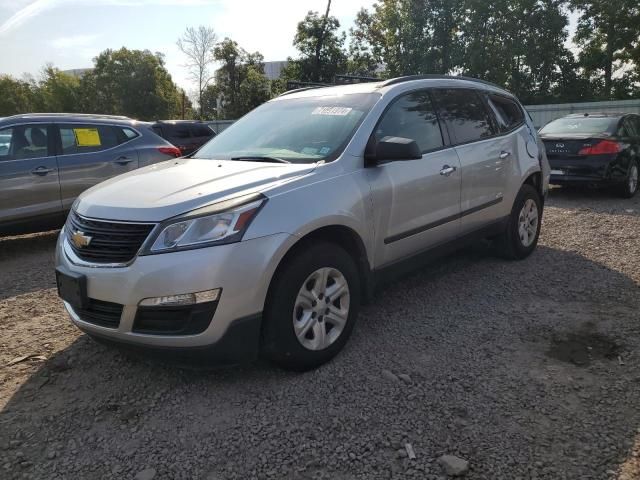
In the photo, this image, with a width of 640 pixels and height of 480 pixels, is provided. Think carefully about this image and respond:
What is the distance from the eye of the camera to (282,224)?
2846 mm

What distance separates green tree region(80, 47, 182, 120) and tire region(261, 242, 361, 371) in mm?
40675

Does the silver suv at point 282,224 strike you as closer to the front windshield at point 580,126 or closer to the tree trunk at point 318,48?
the front windshield at point 580,126

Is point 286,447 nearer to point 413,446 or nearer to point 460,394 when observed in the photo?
point 413,446

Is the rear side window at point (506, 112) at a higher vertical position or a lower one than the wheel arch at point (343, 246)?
higher

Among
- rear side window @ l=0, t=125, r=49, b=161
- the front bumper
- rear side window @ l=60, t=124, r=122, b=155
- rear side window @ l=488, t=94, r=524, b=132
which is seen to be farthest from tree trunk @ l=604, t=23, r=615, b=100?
the front bumper

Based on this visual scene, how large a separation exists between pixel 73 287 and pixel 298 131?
1.85 metres

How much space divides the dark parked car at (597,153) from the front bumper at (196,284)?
7538 mm

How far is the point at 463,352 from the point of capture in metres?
3.40

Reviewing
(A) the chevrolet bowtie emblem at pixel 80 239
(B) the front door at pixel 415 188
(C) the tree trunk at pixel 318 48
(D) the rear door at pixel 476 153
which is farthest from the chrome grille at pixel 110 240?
(C) the tree trunk at pixel 318 48

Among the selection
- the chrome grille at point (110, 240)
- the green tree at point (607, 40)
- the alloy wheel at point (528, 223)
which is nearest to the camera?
the chrome grille at point (110, 240)

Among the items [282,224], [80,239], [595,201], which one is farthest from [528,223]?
[80,239]

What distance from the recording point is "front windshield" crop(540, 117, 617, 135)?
909 cm

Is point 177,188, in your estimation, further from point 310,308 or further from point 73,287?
point 310,308

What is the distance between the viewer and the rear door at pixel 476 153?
4.38 m
